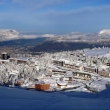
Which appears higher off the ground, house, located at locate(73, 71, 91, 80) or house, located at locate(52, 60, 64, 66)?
house, located at locate(52, 60, 64, 66)

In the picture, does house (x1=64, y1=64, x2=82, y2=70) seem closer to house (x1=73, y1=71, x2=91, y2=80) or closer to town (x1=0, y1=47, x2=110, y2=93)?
town (x1=0, y1=47, x2=110, y2=93)

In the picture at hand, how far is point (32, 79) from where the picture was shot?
27156mm

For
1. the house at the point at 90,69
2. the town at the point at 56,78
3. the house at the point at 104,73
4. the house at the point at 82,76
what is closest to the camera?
the town at the point at 56,78

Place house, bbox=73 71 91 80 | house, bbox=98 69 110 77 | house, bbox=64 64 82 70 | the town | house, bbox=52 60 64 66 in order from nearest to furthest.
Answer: the town < house, bbox=73 71 91 80 < house, bbox=98 69 110 77 < house, bbox=64 64 82 70 < house, bbox=52 60 64 66

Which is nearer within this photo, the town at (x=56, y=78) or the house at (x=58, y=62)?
the town at (x=56, y=78)

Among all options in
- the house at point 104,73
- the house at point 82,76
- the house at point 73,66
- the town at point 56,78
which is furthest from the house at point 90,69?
the house at point 82,76

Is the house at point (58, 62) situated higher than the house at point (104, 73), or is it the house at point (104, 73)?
the house at point (58, 62)

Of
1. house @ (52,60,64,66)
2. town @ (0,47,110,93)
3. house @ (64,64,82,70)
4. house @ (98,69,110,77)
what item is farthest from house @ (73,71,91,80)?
house @ (52,60,64,66)

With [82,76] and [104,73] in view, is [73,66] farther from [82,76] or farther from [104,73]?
[82,76]

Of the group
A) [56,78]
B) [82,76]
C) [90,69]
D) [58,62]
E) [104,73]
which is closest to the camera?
[56,78]

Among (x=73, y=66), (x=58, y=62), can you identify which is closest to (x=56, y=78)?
(x=73, y=66)

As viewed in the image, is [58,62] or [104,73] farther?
[58,62]

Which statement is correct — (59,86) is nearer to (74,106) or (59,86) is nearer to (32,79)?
(32,79)

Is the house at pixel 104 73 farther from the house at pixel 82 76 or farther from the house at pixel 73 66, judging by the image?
the house at pixel 73 66
